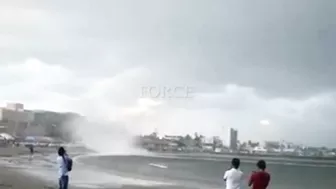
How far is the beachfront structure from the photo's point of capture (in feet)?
46.4

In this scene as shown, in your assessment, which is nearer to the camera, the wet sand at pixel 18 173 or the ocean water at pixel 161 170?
the wet sand at pixel 18 173

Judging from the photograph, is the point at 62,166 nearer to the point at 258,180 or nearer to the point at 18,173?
the point at 258,180

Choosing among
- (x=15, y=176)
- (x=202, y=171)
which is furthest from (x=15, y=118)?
(x=202, y=171)

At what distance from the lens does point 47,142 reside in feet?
49.6

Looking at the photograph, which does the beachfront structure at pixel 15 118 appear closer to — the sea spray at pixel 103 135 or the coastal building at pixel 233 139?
the sea spray at pixel 103 135

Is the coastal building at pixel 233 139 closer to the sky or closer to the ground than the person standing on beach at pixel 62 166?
closer to the sky

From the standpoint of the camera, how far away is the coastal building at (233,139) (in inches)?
559

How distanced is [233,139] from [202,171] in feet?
37.2

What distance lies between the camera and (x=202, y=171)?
25.5m

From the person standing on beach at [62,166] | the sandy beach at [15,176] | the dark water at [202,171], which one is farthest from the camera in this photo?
the dark water at [202,171]

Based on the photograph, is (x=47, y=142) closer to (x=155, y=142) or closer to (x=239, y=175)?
(x=155, y=142)

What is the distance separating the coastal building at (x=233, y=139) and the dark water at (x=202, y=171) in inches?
73.4

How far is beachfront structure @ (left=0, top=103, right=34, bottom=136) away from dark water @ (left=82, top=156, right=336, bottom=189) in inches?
85.7

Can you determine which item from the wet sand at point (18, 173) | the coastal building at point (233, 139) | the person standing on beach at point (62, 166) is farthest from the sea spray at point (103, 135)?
the person standing on beach at point (62, 166)
